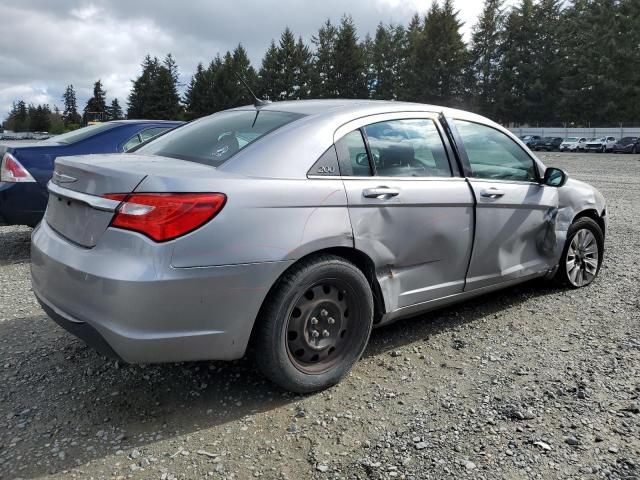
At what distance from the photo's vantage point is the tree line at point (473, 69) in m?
57.7

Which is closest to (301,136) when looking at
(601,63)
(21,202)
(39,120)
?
(21,202)

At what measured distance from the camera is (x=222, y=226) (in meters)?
2.52

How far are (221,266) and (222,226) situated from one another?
7.3 inches

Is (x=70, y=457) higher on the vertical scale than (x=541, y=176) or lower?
lower

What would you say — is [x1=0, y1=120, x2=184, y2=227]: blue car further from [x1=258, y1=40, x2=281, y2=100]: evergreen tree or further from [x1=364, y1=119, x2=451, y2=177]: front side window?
[x1=258, y1=40, x2=281, y2=100]: evergreen tree

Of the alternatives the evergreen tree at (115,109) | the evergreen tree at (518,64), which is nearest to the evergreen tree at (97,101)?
the evergreen tree at (115,109)

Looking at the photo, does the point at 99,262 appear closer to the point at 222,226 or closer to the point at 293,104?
the point at 222,226

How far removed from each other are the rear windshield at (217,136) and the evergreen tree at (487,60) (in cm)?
6935

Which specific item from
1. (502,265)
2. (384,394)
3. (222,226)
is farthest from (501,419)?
(222,226)

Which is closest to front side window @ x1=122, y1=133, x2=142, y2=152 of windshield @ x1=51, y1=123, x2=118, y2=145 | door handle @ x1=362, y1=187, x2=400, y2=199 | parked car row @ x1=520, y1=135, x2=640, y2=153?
windshield @ x1=51, y1=123, x2=118, y2=145

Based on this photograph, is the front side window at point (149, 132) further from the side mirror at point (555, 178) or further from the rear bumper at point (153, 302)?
the side mirror at point (555, 178)

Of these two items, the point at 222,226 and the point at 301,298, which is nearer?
the point at 222,226

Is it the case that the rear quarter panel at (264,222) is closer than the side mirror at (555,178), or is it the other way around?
the rear quarter panel at (264,222)

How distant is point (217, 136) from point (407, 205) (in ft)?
4.06
